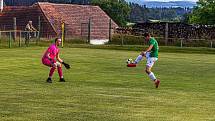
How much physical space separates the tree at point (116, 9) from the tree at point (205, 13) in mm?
18356

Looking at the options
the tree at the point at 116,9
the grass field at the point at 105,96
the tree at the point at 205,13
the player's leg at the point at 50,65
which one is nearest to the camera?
the grass field at the point at 105,96

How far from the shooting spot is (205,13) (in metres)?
77.9

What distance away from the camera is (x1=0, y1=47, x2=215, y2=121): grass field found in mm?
12375

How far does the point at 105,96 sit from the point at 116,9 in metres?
85.2

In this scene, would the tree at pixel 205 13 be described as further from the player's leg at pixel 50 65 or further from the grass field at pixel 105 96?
the player's leg at pixel 50 65

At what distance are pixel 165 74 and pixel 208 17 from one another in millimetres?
56117

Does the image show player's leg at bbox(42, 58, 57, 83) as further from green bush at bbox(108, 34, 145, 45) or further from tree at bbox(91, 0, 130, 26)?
tree at bbox(91, 0, 130, 26)

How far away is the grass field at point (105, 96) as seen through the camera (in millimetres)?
12375

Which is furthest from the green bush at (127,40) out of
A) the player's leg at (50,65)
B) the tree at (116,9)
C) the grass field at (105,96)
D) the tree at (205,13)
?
the tree at (116,9)

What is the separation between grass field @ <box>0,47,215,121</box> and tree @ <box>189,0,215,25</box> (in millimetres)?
53382

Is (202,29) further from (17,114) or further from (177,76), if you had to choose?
(17,114)

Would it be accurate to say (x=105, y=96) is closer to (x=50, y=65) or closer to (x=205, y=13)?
(x=50, y=65)

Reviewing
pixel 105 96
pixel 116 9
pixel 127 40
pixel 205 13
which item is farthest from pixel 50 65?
pixel 116 9

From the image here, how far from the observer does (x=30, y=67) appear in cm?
2480
